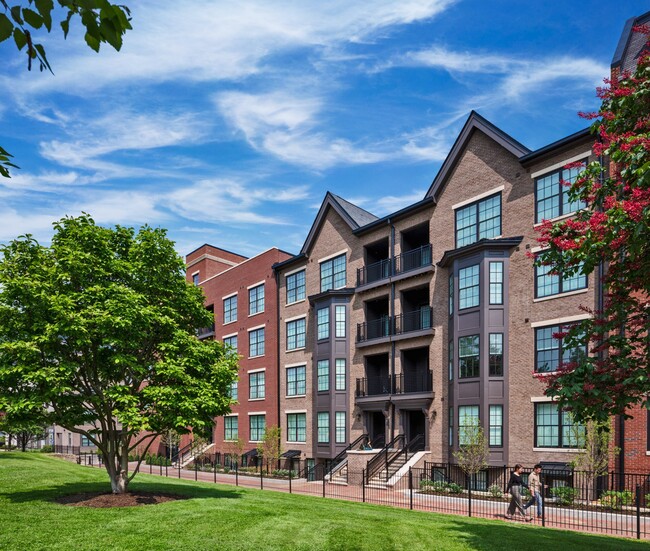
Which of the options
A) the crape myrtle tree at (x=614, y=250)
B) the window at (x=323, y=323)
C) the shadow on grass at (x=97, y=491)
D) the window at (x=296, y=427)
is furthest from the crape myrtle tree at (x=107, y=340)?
the window at (x=296, y=427)

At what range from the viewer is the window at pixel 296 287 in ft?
142

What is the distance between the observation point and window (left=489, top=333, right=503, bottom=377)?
28734mm

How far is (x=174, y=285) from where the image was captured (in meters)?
21.5

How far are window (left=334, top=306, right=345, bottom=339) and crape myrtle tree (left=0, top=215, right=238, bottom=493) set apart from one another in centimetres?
1724

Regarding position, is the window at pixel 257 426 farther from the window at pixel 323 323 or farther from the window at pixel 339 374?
the window at pixel 323 323

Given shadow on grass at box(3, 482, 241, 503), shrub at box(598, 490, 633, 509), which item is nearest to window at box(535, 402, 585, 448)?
shrub at box(598, 490, 633, 509)

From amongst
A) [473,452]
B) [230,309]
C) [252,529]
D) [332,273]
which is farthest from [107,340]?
[230,309]

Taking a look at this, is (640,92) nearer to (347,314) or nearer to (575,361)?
(575,361)

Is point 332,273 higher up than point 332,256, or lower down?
lower down

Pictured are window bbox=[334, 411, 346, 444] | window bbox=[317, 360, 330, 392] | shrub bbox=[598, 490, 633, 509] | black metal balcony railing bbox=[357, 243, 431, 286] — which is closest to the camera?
shrub bbox=[598, 490, 633, 509]

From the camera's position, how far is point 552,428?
26.6 metres

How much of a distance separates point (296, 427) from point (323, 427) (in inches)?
131

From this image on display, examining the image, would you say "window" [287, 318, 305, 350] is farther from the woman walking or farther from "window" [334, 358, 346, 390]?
the woman walking

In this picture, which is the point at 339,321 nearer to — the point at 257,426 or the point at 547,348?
the point at 257,426
